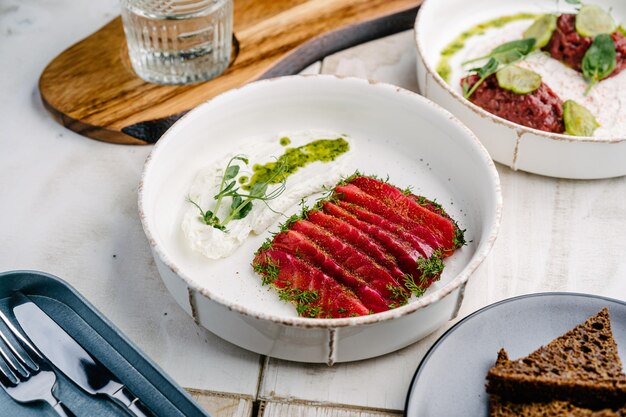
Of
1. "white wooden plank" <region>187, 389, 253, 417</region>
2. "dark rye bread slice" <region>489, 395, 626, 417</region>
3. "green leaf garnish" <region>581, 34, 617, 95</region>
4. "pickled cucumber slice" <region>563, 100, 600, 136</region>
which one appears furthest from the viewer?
"green leaf garnish" <region>581, 34, 617, 95</region>

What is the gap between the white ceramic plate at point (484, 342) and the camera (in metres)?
1.85

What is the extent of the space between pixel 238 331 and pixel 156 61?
1428 mm

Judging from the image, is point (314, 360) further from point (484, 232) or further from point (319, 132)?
point (319, 132)

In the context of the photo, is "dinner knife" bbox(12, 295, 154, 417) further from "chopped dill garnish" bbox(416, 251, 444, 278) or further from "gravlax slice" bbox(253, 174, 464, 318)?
"chopped dill garnish" bbox(416, 251, 444, 278)

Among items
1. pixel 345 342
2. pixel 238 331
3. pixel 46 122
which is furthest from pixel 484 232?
pixel 46 122

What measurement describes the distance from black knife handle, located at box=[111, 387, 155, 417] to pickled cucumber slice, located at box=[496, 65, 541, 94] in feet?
5.84

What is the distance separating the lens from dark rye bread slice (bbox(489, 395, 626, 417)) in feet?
5.76

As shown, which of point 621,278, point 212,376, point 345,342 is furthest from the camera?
point 621,278

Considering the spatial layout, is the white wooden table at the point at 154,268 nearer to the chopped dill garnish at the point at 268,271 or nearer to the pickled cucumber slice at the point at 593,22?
the chopped dill garnish at the point at 268,271

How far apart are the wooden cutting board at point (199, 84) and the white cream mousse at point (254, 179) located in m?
0.41

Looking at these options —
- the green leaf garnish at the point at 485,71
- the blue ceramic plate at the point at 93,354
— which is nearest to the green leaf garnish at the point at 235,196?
the blue ceramic plate at the point at 93,354

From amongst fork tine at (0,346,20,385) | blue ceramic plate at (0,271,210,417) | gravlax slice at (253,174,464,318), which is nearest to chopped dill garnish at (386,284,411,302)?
gravlax slice at (253,174,464,318)

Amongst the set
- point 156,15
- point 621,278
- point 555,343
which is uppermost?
point 156,15

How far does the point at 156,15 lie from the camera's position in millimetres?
2793
